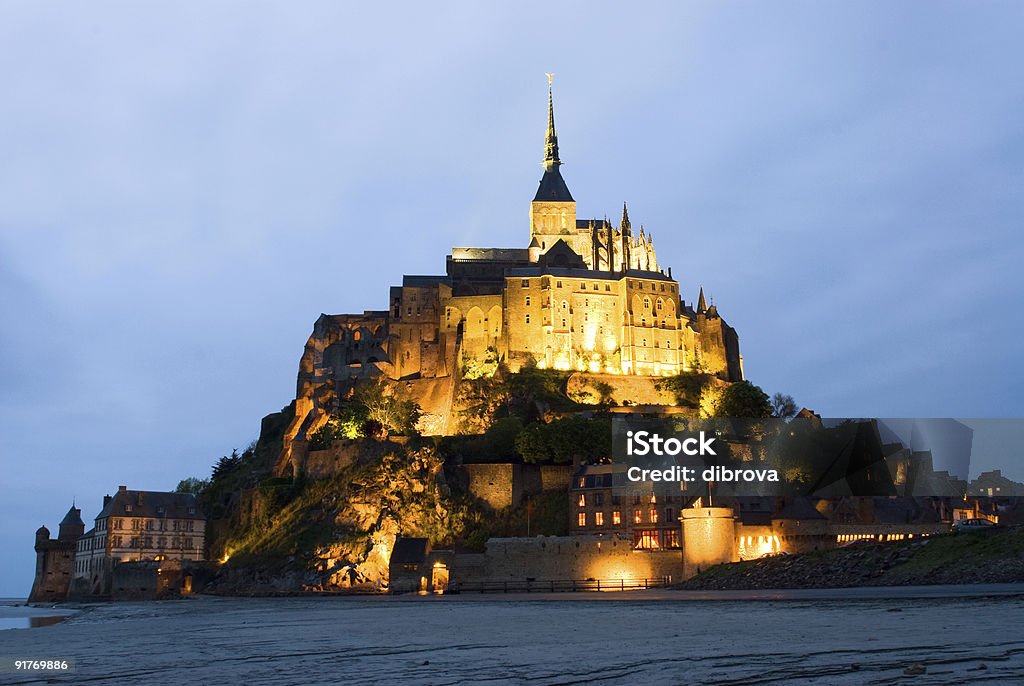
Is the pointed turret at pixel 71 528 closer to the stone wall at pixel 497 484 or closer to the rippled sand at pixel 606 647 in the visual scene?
the stone wall at pixel 497 484

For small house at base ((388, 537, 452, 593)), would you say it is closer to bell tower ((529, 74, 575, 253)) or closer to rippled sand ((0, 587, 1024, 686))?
rippled sand ((0, 587, 1024, 686))

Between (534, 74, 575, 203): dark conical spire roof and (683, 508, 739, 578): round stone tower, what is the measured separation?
7530 centimetres

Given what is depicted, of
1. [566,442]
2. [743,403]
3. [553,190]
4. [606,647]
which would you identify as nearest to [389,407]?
[566,442]

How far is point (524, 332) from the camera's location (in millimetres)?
102438

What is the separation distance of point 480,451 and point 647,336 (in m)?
28.0

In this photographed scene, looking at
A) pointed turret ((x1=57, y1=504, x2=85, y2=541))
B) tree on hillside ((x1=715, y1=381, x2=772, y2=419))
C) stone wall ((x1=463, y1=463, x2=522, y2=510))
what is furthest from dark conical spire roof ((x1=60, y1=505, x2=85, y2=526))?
tree on hillside ((x1=715, y1=381, x2=772, y2=419))

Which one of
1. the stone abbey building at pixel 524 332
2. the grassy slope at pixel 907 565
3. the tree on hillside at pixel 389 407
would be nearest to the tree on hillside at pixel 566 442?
the tree on hillside at pixel 389 407

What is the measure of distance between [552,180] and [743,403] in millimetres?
46758

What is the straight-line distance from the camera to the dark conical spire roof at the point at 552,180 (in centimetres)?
12294

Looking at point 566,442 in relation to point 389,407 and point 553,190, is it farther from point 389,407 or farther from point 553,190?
→ point 553,190

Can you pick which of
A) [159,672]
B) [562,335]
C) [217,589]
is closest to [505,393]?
[562,335]

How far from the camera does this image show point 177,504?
8075 cm

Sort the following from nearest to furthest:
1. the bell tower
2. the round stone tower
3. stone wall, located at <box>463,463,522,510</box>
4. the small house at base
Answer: the round stone tower
the small house at base
stone wall, located at <box>463,463,522,510</box>
the bell tower

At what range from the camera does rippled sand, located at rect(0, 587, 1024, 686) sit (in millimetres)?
12398
